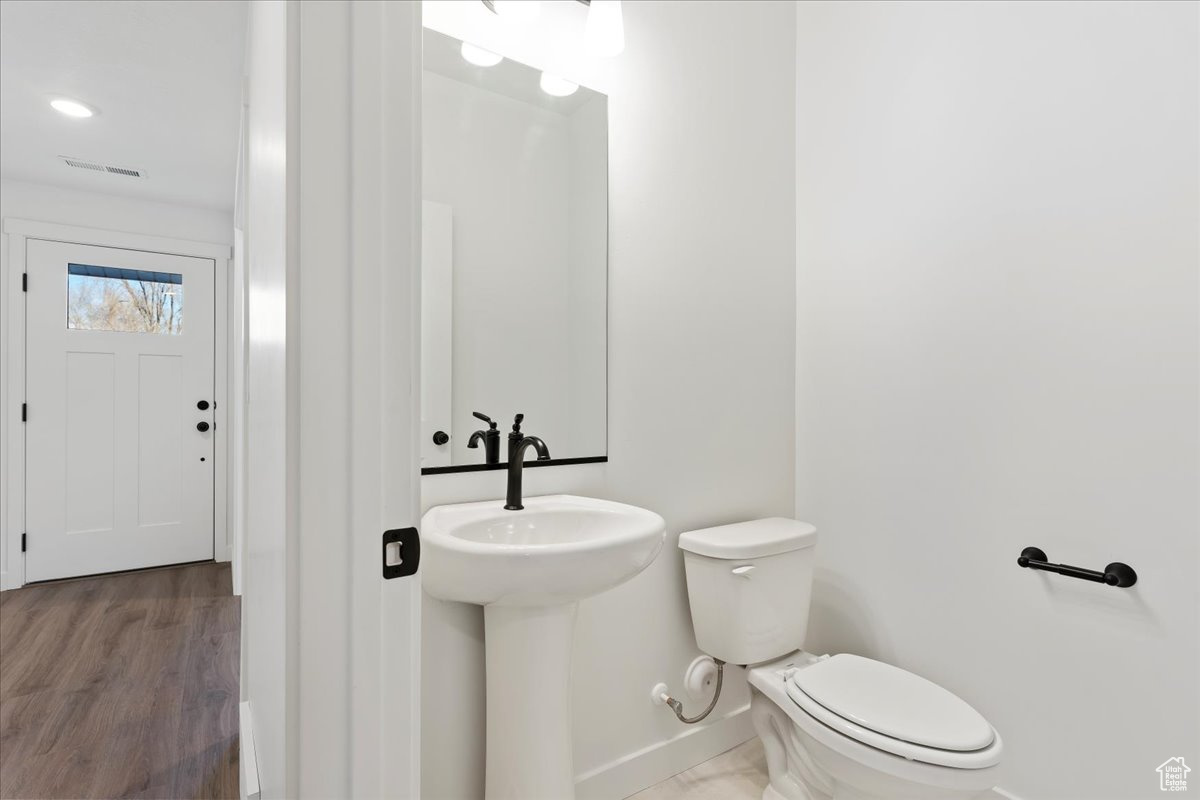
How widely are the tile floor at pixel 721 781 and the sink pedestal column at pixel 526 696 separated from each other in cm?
52

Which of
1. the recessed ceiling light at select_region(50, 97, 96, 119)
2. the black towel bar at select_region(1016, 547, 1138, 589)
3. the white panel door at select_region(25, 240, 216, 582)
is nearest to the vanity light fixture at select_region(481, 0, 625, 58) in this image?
the black towel bar at select_region(1016, 547, 1138, 589)

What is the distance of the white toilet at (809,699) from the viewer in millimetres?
1155

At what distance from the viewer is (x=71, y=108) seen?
2529 mm

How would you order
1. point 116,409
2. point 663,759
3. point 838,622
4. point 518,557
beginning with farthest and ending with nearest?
point 116,409 < point 838,622 < point 663,759 < point 518,557

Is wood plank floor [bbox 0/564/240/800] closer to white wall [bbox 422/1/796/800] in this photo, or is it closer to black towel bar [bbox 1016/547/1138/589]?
white wall [bbox 422/1/796/800]

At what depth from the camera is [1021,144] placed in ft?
4.99

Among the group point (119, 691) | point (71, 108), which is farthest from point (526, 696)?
point (71, 108)

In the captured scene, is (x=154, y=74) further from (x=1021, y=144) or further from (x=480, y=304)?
(x=1021, y=144)

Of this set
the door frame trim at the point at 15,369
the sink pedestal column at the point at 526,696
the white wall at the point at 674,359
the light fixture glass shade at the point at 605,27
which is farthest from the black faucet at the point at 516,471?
the door frame trim at the point at 15,369

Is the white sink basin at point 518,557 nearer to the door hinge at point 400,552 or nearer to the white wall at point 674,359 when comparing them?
the white wall at point 674,359

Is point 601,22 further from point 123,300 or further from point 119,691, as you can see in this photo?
point 123,300

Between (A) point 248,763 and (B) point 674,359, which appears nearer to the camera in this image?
(A) point 248,763

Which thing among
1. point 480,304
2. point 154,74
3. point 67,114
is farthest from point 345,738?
point 67,114

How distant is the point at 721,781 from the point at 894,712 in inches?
25.7
